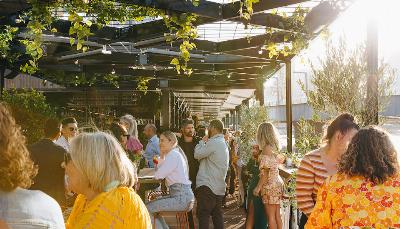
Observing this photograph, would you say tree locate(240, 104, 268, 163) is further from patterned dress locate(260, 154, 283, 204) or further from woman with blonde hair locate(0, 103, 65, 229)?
woman with blonde hair locate(0, 103, 65, 229)

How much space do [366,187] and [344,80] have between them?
4.20 metres

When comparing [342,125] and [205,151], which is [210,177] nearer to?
[205,151]

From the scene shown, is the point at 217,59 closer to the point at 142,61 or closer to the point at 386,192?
the point at 142,61

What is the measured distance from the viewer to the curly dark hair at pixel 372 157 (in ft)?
8.93

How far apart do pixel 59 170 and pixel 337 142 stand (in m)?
2.49

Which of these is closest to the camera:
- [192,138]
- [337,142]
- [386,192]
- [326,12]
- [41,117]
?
[386,192]

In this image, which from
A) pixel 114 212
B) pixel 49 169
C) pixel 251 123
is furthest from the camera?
pixel 251 123

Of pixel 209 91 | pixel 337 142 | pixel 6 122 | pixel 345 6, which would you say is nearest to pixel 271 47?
pixel 345 6

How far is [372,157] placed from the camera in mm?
2740

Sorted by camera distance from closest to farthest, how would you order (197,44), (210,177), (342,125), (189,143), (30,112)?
(342,125) < (210,177) < (189,143) < (197,44) < (30,112)

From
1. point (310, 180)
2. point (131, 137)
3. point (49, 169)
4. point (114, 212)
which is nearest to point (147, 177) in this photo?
point (131, 137)

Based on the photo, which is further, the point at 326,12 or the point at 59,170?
the point at 326,12

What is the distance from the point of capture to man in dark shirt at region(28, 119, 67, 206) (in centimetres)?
487

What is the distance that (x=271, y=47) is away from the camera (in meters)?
6.54
